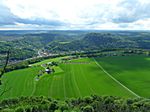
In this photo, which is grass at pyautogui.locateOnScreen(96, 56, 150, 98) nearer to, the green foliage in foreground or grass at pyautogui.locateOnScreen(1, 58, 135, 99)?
grass at pyautogui.locateOnScreen(1, 58, 135, 99)

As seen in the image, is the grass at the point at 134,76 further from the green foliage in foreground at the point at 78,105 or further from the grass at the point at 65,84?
the green foliage in foreground at the point at 78,105

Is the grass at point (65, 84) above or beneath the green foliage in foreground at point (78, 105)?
beneath

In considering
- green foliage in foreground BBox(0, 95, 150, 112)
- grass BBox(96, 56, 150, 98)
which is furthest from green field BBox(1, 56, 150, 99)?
green foliage in foreground BBox(0, 95, 150, 112)

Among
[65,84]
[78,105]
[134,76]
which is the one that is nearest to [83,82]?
[65,84]

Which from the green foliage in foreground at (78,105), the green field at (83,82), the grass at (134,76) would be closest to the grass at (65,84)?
the green field at (83,82)

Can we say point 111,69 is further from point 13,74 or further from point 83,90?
point 13,74

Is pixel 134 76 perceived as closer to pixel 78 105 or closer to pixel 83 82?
pixel 83 82
